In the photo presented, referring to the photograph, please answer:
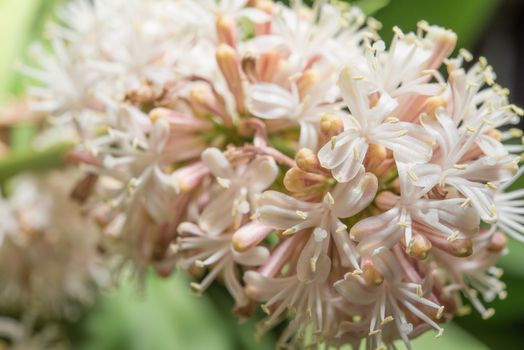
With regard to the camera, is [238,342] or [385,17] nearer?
[385,17]

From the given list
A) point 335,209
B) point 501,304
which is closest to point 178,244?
point 335,209

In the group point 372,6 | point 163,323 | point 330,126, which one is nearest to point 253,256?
point 330,126

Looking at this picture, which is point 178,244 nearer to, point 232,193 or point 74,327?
point 232,193

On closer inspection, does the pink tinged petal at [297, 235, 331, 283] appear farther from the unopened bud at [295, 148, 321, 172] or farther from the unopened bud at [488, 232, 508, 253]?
the unopened bud at [488, 232, 508, 253]

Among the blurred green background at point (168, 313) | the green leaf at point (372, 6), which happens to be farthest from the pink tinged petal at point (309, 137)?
the blurred green background at point (168, 313)

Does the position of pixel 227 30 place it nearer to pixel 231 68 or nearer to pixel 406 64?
pixel 231 68

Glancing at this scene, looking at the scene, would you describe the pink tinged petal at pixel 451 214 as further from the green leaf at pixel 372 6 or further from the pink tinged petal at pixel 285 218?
the green leaf at pixel 372 6
